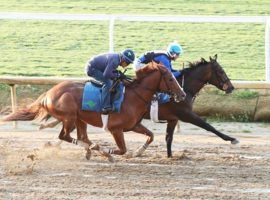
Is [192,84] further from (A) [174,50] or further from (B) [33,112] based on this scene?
(B) [33,112]

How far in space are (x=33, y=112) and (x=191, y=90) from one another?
2394mm

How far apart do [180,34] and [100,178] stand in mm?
11468

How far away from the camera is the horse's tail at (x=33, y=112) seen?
12.0m

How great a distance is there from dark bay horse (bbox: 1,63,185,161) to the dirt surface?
46 cm

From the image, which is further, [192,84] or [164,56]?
[192,84]

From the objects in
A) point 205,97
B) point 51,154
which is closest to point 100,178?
point 51,154

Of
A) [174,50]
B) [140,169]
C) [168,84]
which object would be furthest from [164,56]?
[140,169]

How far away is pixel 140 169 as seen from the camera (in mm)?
11125

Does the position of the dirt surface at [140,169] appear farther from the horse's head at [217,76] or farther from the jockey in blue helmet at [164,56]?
the jockey in blue helmet at [164,56]

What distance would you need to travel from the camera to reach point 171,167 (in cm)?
1135

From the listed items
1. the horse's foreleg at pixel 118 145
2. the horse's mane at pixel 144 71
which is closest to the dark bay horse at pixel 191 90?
the horse's mane at pixel 144 71

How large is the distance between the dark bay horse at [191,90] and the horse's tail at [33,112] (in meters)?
1.51

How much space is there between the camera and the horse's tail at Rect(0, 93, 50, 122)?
12.0 m

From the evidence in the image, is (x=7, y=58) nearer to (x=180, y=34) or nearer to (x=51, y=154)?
(x=180, y=34)
